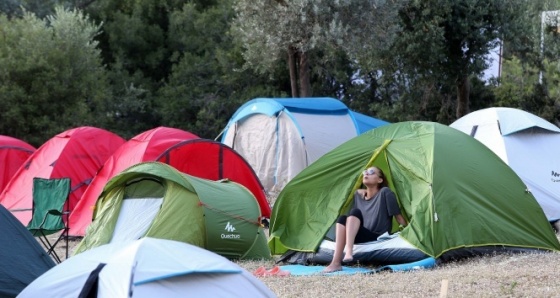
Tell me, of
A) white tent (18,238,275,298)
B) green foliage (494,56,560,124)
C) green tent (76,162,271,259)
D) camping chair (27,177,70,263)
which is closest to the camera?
white tent (18,238,275,298)

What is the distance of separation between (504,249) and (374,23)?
9.99 m

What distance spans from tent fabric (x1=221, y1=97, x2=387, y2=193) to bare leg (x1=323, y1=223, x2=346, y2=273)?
7.05m

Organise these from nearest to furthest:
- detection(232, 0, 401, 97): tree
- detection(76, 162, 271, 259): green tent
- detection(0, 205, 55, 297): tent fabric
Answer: detection(0, 205, 55, 297): tent fabric < detection(76, 162, 271, 259): green tent < detection(232, 0, 401, 97): tree

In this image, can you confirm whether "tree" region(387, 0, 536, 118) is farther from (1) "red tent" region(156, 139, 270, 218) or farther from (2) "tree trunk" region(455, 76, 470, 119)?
(1) "red tent" region(156, 139, 270, 218)

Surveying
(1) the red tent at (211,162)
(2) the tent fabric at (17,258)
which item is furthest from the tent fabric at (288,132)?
(2) the tent fabric at (17,258)

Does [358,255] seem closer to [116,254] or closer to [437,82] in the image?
[116,254]

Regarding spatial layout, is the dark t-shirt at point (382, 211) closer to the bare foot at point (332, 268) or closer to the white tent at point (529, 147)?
the bare foot at point (332, 268)

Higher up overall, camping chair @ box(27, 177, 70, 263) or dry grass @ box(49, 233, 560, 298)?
camping chair @ box(27, 177, 70, 263)

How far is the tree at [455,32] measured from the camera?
18.7m

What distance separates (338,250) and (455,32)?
11636 mm

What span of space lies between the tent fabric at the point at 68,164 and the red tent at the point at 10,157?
162cm

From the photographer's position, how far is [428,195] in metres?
8.76

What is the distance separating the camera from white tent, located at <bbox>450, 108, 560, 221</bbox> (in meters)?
11.8

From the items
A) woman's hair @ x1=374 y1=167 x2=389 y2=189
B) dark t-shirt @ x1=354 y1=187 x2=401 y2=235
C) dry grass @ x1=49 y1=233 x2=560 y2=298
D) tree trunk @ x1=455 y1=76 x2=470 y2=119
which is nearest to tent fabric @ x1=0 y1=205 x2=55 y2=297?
dry grass @ x1=49 y1=233 x2=560 y2=298
